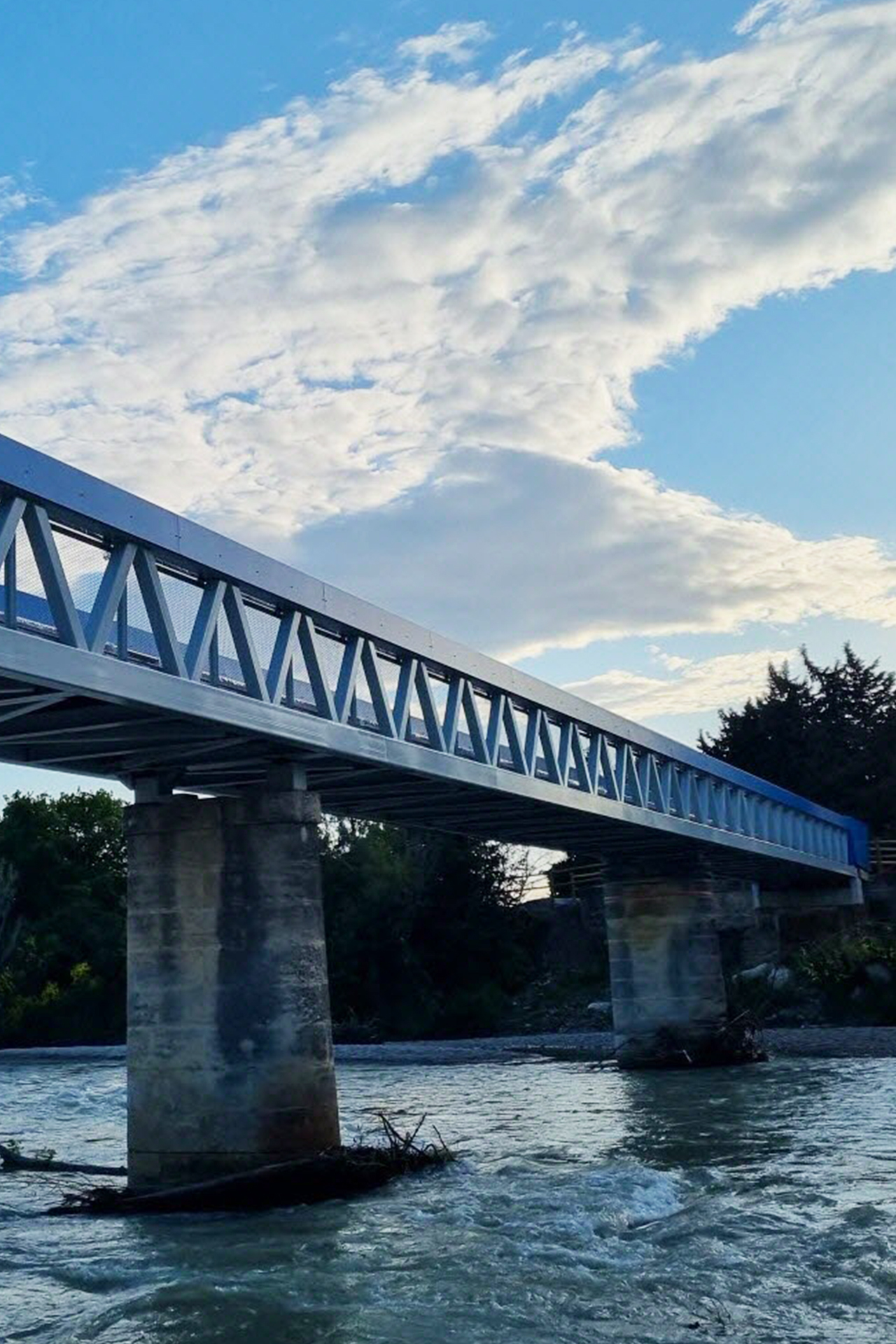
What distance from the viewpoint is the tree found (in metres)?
68.8

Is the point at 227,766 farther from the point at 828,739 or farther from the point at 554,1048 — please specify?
the point at 828,739

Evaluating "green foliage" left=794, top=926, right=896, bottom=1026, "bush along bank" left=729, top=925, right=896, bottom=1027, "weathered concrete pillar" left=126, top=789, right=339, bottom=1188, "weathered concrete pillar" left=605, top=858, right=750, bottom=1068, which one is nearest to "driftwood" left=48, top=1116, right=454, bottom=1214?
"weathered concrete pillar" left=126, top=789, right=339, bottom=1188

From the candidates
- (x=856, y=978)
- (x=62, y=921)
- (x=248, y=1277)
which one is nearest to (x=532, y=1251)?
(x=248, y=1277)

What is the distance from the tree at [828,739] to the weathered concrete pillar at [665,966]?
2691 centimetres

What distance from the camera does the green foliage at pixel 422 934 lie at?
62.0 metres

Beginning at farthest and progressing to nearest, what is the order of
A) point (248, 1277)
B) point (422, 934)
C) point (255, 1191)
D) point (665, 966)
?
1. point (422, 934)
2. point (665, 966)
3. point (255, 1191)
4. point (248, 1277)

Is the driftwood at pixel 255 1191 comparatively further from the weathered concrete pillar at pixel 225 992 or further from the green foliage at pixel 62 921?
the green foliage at pixel 62 921

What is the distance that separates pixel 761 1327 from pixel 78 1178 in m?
12.7

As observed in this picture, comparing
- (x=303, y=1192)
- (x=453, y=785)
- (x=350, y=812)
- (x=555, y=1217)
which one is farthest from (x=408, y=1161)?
(x=350, y=812)

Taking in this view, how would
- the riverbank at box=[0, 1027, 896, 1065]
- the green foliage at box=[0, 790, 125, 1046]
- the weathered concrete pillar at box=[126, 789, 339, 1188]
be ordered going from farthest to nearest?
the green foliage at box=[0, 790, 125, 1046] < the riverbank at box=[0, 1027, 896, 1065] < the weathered concrete pillar at box=[126, 789, 339, 1188]

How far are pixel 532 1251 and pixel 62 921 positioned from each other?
64900 millimetres

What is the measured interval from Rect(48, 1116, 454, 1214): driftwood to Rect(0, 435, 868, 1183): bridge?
1.42 ft

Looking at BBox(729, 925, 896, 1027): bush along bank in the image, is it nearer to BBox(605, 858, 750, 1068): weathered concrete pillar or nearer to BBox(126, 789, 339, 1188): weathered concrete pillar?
BBox(605, 858, 750, 1068): weathered concrete pillar

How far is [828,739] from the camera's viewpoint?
73.1m
